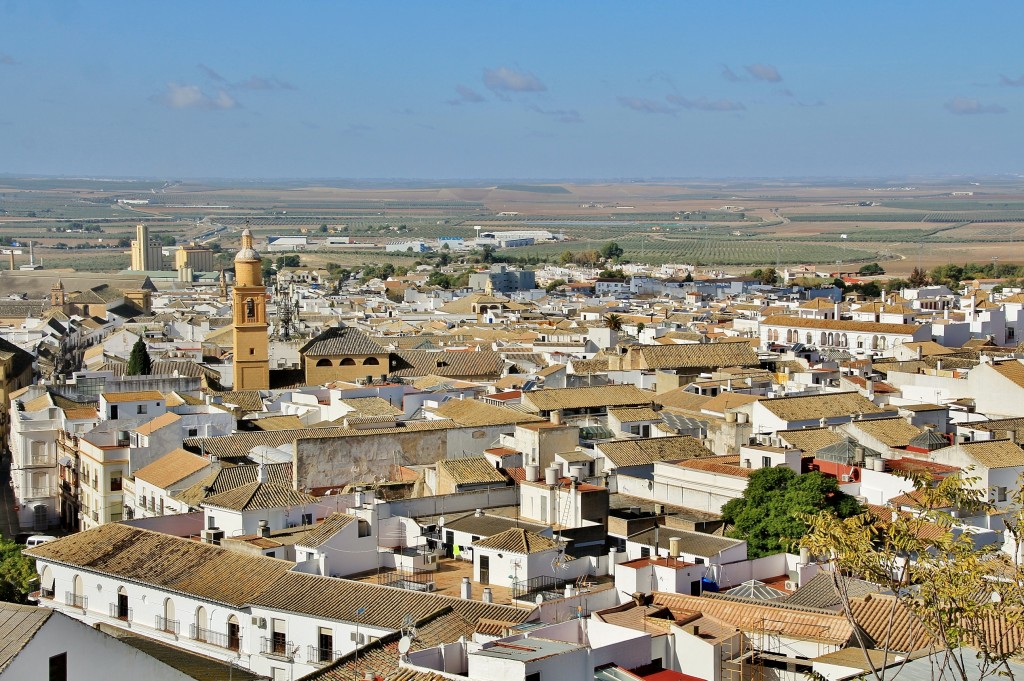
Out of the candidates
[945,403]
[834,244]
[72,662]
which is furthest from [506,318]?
[834,244]

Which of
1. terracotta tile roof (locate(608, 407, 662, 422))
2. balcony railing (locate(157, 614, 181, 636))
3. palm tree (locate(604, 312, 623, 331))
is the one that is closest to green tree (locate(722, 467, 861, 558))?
terracotta tile roof (locate(608, 407, 662, 422))

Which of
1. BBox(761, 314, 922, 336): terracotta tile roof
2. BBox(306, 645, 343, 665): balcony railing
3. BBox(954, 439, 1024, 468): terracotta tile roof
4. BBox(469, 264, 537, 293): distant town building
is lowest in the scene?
BBox(469, 264, 537, 293): distant town building

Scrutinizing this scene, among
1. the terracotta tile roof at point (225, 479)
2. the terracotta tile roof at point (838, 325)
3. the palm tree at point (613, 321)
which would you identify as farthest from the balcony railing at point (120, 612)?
the terracotta tile roof at point (838, 325)

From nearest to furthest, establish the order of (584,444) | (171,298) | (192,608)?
(192,608)
(584,444)
(171,298)

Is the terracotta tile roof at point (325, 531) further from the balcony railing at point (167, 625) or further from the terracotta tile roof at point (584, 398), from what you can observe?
the terracotta tile roof at point (584, 398)

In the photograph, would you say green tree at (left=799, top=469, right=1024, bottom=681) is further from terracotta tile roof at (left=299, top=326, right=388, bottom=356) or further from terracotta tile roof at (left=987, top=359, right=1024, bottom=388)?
terracotta tile roof at (left=299, top=326, right=388, bottom=356)

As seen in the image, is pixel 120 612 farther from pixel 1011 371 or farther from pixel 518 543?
pixel 1011 371

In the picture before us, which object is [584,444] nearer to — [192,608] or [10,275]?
[192,608]
